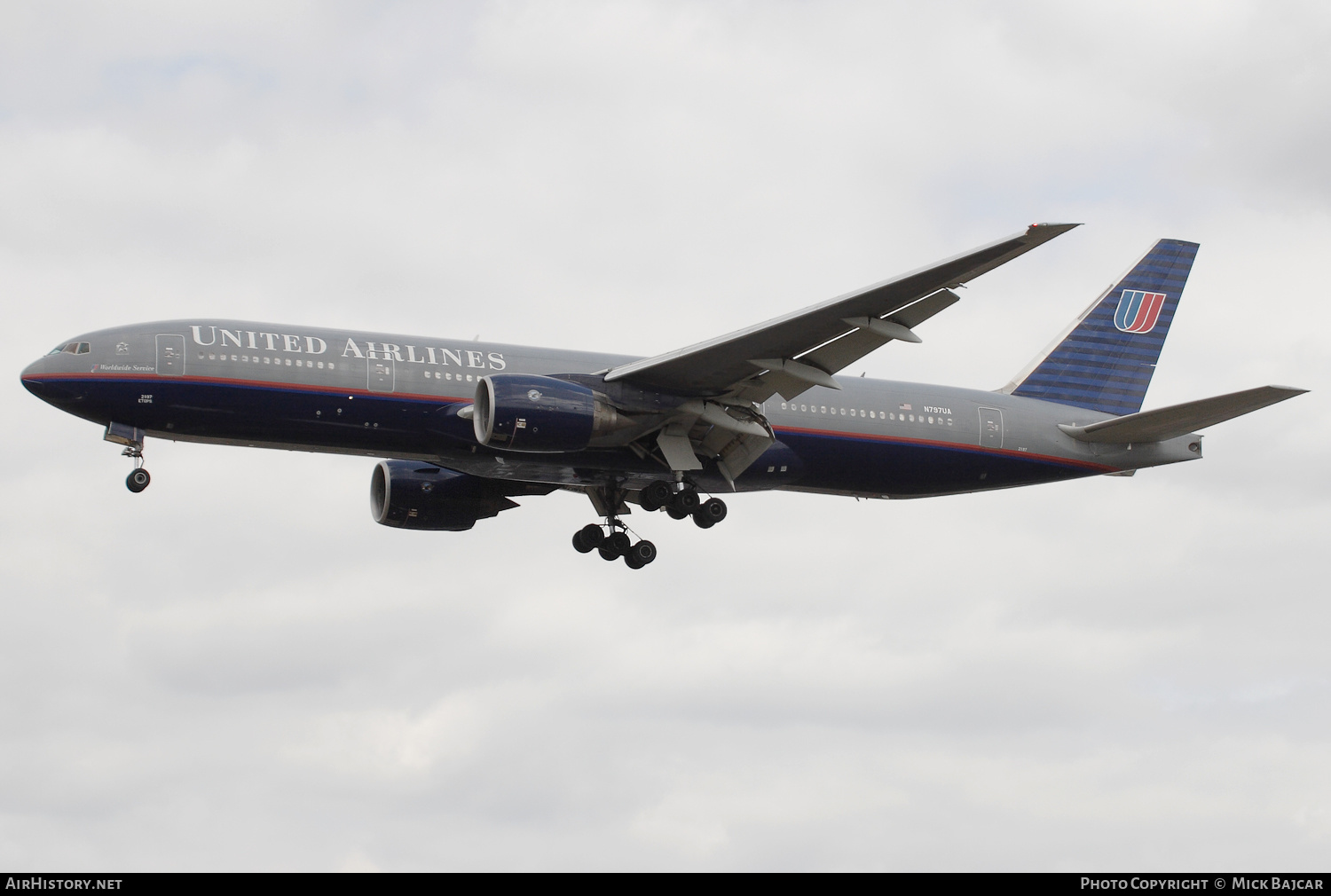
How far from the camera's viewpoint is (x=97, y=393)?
34469 millimetres

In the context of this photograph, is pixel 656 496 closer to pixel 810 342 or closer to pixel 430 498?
pixel 810 342

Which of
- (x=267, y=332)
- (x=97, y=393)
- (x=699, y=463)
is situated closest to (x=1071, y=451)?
(x=699, y=463)

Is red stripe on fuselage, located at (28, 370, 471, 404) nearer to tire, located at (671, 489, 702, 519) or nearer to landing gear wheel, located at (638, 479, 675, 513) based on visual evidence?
landing gear wheel, located at (638, 479, 675, 513)

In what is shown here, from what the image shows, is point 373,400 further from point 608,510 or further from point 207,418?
point 608,510

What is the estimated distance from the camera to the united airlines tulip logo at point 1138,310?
45938mm

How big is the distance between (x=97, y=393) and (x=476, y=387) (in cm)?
831

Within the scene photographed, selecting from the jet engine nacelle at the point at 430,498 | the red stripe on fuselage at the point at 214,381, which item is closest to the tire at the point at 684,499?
the jet engine nacelle at the point at 430,498

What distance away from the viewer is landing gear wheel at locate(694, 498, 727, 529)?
38484mm

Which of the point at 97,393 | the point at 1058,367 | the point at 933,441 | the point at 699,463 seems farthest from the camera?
the point at 1058,367

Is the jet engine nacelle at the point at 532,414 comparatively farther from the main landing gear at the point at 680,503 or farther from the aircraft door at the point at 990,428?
the aircraft door at the point at 990,428

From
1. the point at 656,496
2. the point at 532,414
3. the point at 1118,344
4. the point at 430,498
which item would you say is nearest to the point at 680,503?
the point at 656,496

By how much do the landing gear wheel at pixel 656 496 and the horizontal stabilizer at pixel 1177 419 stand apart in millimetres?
11587

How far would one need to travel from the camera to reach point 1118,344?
45406 mm

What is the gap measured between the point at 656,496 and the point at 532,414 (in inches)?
210
